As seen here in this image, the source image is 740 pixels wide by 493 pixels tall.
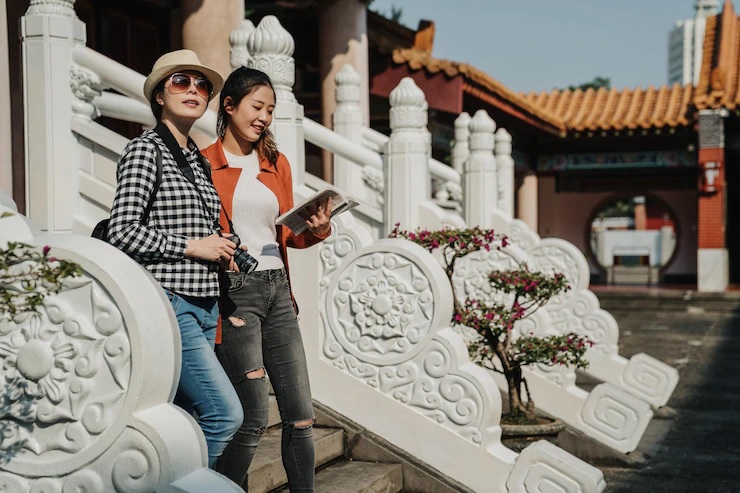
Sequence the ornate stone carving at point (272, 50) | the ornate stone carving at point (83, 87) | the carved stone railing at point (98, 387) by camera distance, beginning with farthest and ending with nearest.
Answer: the ornate stone carving at point (272, 50), the ornate stone carving at point (83, 87), the carved stone railing at point (98, 387)

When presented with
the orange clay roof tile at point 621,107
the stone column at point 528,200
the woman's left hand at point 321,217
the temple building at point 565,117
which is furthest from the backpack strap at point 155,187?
the stone column at point 528,200

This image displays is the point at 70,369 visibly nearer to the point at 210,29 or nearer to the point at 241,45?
the point at 241,45

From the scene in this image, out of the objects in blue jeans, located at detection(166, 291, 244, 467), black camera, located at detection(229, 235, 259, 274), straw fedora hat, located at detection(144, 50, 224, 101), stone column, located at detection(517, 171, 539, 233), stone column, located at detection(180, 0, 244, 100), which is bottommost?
stone column, located at detection(517, 171, 539, 233)

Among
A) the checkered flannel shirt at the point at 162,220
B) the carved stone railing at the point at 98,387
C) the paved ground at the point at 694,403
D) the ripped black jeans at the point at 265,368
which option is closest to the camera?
the carved stone railing at the point at 98,387

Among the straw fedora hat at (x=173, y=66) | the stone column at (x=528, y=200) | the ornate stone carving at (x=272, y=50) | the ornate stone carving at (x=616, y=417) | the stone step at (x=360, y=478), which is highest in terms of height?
the ornate stone carving at (x=272, y=50)

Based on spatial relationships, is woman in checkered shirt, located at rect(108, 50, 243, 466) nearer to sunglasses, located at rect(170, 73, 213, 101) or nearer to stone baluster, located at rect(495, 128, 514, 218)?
sunglasses, located at rect(170, 73, 213, 101)

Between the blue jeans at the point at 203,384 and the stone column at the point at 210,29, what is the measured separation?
4864 millimetres

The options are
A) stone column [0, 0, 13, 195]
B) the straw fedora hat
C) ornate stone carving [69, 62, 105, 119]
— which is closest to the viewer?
the straw fedora hat

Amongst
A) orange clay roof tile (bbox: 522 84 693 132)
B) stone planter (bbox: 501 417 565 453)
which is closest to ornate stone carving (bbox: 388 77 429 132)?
stone planter (bbox: 501 417 565 453)

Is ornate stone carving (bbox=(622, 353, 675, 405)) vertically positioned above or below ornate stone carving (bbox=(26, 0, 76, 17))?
below

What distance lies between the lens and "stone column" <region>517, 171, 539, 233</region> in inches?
774

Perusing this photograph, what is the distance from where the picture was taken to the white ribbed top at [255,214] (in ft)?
11.0

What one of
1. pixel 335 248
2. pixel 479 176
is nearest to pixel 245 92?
pixel 335 248

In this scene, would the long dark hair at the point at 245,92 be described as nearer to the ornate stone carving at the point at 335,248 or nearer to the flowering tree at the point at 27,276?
the flowering tree at the point at 27,276
